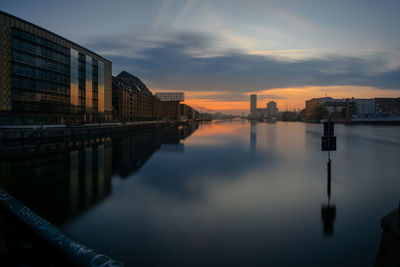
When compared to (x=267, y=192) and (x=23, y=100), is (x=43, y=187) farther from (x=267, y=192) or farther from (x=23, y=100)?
(x=23, y=100)

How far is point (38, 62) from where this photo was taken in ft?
229

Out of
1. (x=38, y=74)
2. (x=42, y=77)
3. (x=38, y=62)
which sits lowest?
(x=42, y=77)

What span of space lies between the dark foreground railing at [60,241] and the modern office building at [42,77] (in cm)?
6827

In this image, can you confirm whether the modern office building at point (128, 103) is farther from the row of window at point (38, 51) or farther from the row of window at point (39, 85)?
the row of window at point (38, 51)

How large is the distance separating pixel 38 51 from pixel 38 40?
317 cm

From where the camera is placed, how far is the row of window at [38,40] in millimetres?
62650

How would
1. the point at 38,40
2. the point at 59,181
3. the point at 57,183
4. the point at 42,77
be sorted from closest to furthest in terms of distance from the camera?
the point at 57,183 < the point at 59,181 < the point at 38,40 < the point at 42,77

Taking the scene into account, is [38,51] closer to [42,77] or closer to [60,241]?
[42,77]

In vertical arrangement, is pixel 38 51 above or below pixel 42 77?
above

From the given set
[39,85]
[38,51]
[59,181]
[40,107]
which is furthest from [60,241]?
[38,51]

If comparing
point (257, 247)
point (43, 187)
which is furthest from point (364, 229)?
point (43, 187)

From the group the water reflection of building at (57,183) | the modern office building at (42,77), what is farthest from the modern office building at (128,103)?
the water reflection of building at (57,183)

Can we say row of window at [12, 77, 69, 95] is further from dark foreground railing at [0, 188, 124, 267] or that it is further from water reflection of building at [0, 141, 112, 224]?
dark foreground railing at [0, 188, 124, 267]

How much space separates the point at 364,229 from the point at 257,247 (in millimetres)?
5895
